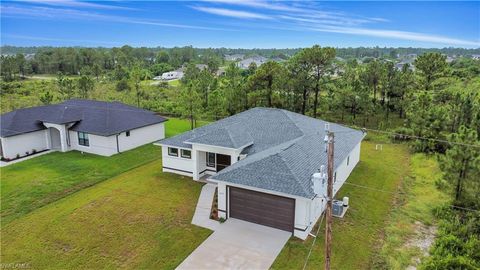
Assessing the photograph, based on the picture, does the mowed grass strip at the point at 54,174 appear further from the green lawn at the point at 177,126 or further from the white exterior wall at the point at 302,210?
the white exterior wall at the point at 302,210

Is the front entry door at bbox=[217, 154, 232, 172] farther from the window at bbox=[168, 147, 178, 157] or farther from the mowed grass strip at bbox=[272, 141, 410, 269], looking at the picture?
the mowed grass strip at bbox=[272, 141, 410, 269]

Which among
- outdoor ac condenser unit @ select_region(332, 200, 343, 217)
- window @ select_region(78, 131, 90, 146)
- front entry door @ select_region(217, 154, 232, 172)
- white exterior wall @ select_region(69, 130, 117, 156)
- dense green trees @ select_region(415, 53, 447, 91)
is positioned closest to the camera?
outdoor ac condenser unit @ select_region(332, 200, 343, 217)

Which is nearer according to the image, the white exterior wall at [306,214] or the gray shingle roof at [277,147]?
the white exterior wall at [306,214]

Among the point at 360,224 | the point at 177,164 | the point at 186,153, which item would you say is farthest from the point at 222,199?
the point at 177,164

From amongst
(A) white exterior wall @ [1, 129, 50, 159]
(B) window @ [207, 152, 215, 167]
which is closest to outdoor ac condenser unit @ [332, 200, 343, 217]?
(B) window @ [207, 152, 215, 167]

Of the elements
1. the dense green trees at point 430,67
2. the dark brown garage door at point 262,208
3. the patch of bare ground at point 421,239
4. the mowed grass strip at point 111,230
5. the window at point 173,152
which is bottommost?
the mowed grass strip at point 111,230

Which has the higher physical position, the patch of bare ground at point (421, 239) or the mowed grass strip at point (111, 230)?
the patch of bare ground at point (421, 239)

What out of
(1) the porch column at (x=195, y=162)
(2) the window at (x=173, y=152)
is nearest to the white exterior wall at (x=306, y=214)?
(1) the porch column at (x=195, y=162)
